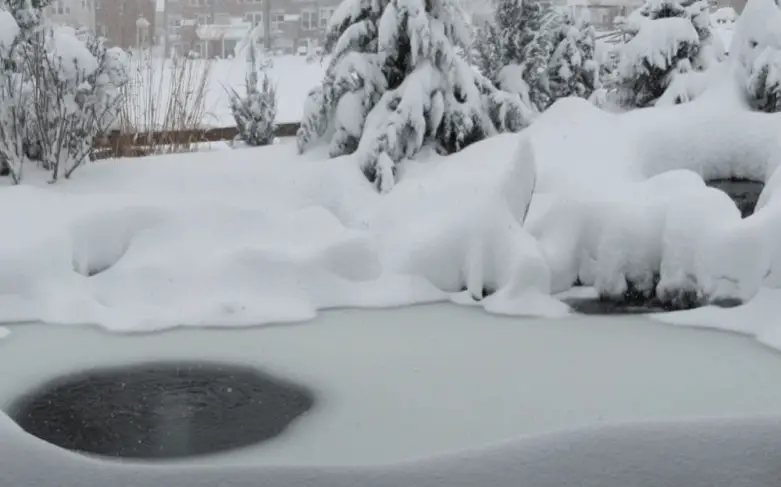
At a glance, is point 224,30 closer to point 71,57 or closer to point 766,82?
point 71,57

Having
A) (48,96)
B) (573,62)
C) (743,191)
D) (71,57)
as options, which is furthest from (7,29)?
(743,191)

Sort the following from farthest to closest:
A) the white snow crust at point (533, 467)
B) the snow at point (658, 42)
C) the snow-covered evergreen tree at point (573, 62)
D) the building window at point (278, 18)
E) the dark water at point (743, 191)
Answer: the building window at point (278, 18)
the snow-covered evergreen tree at point (573, 62)
the snow at point (658, 42)
the dark water at point (743, 191)
the white snow crust at point (533, 467)

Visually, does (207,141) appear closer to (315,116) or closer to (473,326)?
(315,116)

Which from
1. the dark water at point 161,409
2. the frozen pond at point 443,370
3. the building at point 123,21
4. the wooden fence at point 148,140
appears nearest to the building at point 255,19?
the building at point 123,21

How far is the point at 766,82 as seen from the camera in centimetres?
919

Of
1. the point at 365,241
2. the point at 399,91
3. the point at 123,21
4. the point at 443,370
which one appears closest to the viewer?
the point at 443,370

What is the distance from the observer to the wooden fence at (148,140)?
418 inches

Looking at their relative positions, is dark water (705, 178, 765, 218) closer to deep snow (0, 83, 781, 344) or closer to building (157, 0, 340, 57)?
deep snow (0, 83, 781, 344)

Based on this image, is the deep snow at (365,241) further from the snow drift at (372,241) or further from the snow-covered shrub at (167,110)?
the snow-covered shrub at (167,110)

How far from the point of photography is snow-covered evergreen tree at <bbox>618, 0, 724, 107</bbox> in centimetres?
1048

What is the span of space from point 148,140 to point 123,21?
4.88 m

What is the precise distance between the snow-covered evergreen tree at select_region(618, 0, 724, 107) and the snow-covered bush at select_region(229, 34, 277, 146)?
4.20m

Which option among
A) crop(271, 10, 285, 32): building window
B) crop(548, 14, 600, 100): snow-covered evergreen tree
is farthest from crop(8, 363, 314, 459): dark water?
crop(271, 10, 285, 32): building window

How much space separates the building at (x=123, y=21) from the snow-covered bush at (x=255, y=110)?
3.62m
